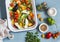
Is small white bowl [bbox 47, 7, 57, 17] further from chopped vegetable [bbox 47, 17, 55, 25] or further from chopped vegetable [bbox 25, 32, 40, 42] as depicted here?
chopped vegetable [bbox 25, 32, 40, 42]

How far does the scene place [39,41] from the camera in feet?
3.89

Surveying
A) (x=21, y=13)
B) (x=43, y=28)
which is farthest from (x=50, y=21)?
(x=21, y=13)

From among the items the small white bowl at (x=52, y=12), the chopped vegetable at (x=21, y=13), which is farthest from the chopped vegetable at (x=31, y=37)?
the small white bowl at (x=52, y=12)

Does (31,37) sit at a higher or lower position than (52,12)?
lower

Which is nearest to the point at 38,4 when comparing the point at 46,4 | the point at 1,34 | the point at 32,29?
the point at 46,4

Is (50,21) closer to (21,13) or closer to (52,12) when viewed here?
(52,12)

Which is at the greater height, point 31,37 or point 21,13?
point 21,13

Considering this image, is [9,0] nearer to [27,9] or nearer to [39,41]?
[27,9]

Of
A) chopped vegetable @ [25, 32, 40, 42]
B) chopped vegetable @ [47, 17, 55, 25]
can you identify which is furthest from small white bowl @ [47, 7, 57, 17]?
chopped vegetable @ [25, 32, 40, 42]

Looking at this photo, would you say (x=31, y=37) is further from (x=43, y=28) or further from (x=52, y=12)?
(x=52, y=12)

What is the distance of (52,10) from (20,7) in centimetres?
18

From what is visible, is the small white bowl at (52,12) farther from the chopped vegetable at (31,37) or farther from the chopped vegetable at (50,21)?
the chopped vegetable at (31,37)

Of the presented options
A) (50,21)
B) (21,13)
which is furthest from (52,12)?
(21,13)

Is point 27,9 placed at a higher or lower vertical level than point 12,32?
higher
